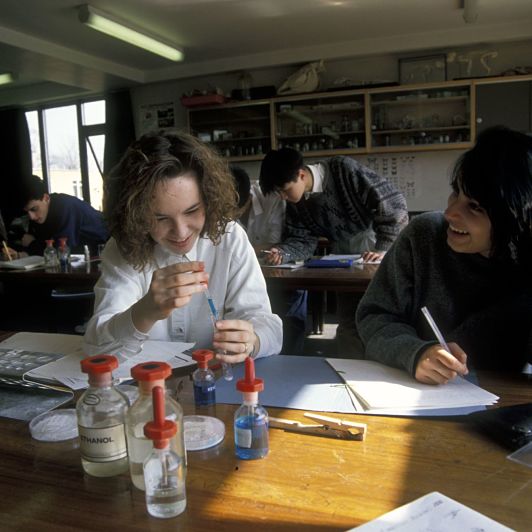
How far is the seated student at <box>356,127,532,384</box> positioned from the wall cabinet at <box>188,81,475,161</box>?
4069 mm

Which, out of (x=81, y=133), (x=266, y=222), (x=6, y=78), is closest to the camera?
(x=266, y=222)

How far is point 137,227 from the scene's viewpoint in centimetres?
127

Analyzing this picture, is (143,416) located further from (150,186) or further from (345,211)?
(345,211)

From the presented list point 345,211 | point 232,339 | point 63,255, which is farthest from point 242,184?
point 232,339

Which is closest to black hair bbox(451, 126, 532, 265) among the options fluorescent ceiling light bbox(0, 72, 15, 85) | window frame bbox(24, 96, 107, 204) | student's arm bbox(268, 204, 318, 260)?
student's arm bbox(268, 204, 318, 260)

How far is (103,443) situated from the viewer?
2.35 ft

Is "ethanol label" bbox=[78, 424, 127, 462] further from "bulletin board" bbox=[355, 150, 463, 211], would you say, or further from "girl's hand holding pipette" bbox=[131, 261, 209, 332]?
"bulletin board" bbox=[355, 150, 463, 211]

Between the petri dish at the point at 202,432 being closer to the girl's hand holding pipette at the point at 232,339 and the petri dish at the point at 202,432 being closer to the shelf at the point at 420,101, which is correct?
the girl's hand holding pipette at the point at 232,339

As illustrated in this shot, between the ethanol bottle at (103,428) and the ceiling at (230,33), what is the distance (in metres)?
3.93

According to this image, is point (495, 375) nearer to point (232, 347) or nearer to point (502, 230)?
point (502, 230)

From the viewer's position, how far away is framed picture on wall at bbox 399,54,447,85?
5027 mm

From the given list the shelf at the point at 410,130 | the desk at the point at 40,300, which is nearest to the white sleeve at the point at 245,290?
the desk at the point at 40,300

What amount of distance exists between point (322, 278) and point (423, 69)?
3627mm

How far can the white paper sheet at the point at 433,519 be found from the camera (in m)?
0.59
